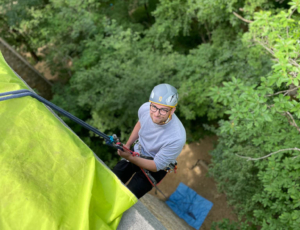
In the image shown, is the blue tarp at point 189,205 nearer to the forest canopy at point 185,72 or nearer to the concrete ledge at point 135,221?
the forest canopy at point 185,72

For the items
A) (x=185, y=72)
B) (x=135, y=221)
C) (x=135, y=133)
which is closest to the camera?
(x=135, y=221)

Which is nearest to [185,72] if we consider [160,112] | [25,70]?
[160,112]

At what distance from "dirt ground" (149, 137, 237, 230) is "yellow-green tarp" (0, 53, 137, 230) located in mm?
5779

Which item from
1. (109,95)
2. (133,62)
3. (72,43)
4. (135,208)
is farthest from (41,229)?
(72,43)

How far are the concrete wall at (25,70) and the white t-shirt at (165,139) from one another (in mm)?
8234

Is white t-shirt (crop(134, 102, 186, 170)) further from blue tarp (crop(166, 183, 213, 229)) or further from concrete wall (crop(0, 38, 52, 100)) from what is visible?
concrete wall (crop(0, 38, 52, 100))

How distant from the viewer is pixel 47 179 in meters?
1.07

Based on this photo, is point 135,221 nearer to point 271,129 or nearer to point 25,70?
point 271,129

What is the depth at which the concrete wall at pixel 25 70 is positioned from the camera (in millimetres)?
8459

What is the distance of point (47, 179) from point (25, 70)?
9.69 m

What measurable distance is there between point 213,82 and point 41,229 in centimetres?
614

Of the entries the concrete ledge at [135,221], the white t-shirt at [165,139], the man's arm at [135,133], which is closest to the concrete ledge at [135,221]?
the concrete ledge at [135,221]

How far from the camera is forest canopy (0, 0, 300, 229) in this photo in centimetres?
391

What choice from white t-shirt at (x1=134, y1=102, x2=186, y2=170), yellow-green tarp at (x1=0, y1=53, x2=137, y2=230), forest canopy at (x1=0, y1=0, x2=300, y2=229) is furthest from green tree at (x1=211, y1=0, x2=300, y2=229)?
yellow-green tarp at (x1=0, y1=53, x2=137, y2=230)
